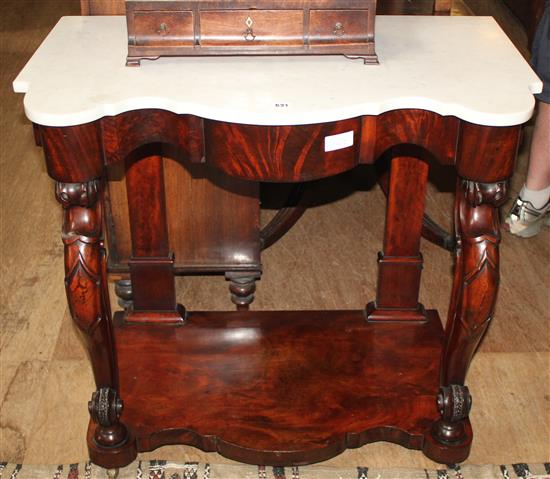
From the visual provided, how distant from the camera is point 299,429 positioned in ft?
5.91

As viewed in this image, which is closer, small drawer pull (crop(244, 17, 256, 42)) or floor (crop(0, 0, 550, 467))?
small drawer pull (crop(244, 17, 256, 42))

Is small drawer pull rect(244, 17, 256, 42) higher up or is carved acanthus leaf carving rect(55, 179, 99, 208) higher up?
small drawer pull rect(244, 17, 256, 42)

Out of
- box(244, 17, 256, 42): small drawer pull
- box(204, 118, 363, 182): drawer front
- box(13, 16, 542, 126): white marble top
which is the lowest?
box(204, 118, 363, 182): drawer front

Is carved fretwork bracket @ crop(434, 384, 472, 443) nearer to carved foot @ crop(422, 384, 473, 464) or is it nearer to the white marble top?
carved foot @ crop(422, 384, 473, 464)

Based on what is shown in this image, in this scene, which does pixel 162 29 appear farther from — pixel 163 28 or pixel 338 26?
→ pixel 338 26

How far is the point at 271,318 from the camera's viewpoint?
2070 mm

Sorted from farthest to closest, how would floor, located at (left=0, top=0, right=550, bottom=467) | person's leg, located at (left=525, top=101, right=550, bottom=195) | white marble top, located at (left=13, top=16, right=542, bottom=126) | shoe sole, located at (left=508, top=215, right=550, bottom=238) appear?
shoe sole, located at (left=508, top=215, right=550, bottom=238) → person's leg, located at (left=525, top=101, right=550, bottom=195) → floor, located at (left=0, top=0, right=550, bottom=467) → white marble top, located at (left=13, top=16, right=542, bottom=126)

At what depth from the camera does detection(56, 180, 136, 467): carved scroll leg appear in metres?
1.49

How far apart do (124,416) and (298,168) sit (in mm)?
711

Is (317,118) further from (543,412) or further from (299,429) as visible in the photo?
(543,412)

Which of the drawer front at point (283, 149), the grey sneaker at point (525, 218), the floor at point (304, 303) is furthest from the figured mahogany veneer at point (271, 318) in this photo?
the grey sneaker at point (525, 218)

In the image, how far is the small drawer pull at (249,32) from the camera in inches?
58.8

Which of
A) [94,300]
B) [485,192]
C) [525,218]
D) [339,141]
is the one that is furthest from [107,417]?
[525,218]

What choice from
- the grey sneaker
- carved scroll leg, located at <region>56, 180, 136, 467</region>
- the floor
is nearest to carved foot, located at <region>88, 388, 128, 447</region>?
carved scroll leg, located at <region>56, 180, 136, 467</region>
